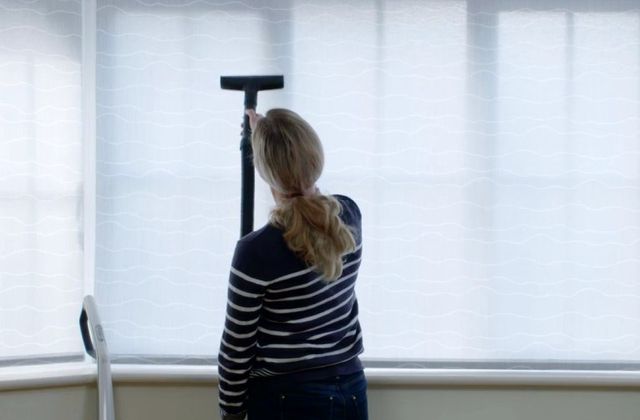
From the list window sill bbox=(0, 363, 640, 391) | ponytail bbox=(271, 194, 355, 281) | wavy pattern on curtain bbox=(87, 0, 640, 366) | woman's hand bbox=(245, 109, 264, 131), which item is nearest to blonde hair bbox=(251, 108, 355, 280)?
ponytail bbox=(271, 194, 355, 281)

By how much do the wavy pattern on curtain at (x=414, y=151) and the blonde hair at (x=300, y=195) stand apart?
493 mm

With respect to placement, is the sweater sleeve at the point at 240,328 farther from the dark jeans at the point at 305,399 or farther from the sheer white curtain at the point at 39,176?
the sheer white curtain at the point at 39,176

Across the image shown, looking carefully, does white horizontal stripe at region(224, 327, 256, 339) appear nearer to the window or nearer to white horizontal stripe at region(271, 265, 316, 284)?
white horizontal stripe at region(271, 265, 316, 284)

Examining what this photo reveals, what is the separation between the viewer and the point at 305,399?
1.61 metres

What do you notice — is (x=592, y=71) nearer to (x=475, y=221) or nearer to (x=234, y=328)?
(x=475, y=221)

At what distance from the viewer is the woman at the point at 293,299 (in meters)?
1.55

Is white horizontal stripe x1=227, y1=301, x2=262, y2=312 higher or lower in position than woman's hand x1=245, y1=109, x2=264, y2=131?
lower

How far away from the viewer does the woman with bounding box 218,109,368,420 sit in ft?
5.10

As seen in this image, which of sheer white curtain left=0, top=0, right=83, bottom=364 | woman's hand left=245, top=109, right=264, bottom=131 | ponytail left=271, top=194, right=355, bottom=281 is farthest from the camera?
sheer white curtain left=0, top=0, right=83, bottom=364

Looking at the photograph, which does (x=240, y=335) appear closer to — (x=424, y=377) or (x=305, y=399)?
(x=305, y=399)

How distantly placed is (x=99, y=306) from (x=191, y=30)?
809 millimetres

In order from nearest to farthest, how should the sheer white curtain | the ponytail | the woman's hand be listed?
the ponytail < the woman's hand < the sheer white curtain

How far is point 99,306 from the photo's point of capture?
2098 millimetres

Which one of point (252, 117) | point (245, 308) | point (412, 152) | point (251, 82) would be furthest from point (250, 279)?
point (412, 152)
